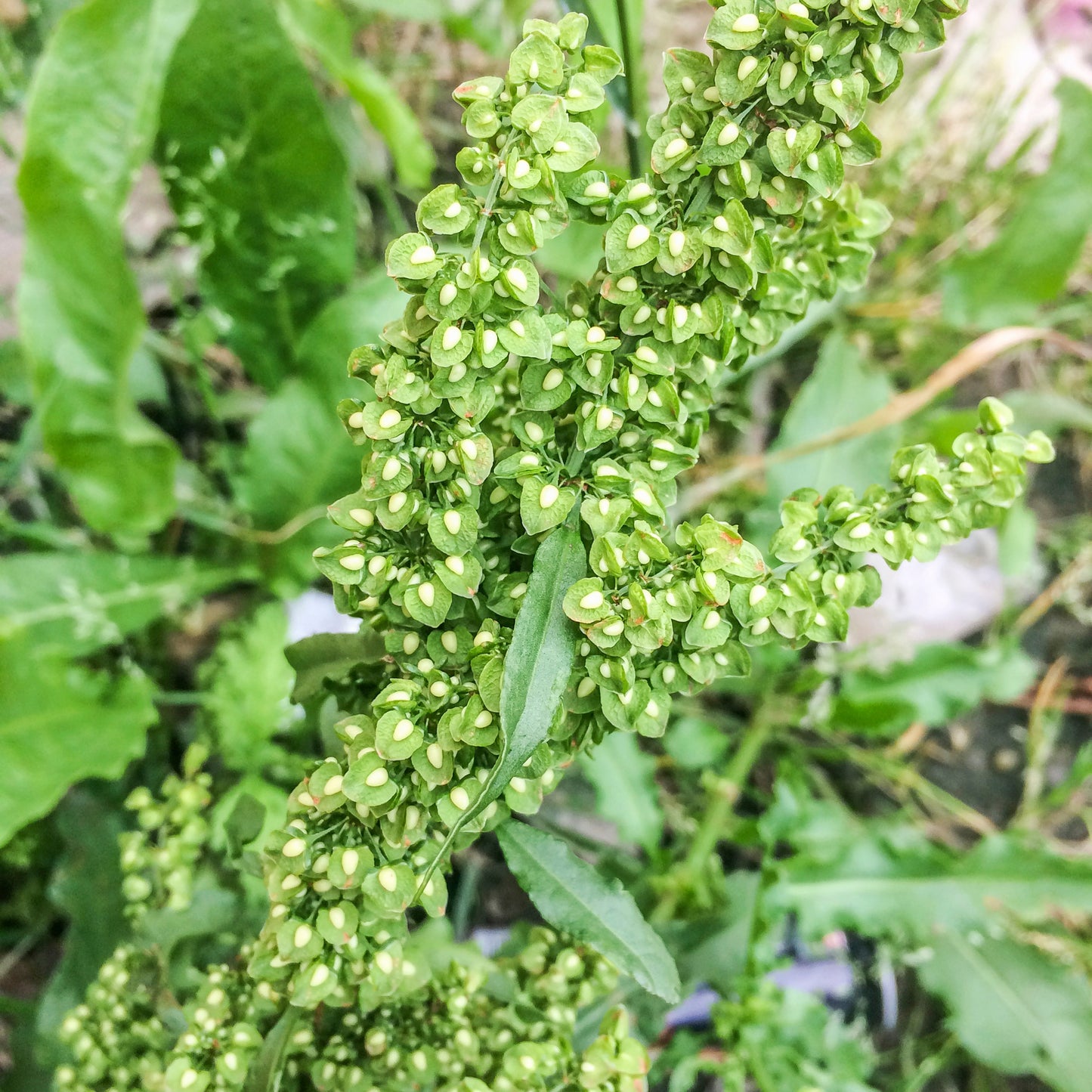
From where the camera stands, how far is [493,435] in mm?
539

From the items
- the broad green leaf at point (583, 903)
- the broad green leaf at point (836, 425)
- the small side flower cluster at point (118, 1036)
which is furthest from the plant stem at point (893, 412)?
the small side flower cluster at point (118, 1036)

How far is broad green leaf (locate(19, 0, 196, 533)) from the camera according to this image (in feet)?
2.92

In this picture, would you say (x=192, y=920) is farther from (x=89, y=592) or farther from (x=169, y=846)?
(x=89, y=592)

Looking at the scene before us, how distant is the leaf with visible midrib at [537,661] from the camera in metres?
0.39

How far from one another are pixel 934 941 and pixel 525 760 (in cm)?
95

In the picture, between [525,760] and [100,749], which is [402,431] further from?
[100,749]

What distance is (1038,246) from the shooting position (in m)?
1.22

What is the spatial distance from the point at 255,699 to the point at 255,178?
618mm

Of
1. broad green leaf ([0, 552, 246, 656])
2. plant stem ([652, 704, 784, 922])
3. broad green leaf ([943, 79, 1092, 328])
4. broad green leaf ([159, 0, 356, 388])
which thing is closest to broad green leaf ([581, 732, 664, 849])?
plant stem ([652, 704, 784, 922])

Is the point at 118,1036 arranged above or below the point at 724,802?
above

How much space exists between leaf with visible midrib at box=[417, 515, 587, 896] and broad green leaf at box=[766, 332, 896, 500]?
0.73 metres

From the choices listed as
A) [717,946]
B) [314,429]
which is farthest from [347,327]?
[717,946]

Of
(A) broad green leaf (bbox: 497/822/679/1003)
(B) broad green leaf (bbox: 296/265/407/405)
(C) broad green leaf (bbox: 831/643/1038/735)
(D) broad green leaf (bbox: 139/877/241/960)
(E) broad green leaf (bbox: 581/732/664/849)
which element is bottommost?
(C) broad green leaf (bbox: 831/643/1038/735)

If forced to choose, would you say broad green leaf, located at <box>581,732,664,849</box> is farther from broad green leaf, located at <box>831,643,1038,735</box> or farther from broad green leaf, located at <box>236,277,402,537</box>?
broad green leaf, located at <box>236,277,402,537</box>
